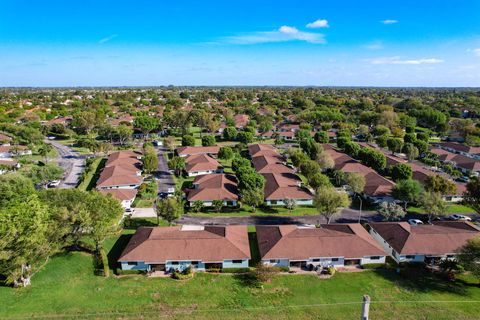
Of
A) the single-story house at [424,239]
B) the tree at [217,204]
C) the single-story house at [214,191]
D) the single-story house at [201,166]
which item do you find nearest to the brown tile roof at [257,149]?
the single-story house at [201,166]

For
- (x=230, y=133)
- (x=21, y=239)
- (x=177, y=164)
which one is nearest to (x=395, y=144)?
(x=230, y=133)

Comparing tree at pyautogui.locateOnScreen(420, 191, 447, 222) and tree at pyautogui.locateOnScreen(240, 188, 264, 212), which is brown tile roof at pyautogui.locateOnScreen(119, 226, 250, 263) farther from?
tree at pyautogui.locateOnScreen(420, 191, 447, 222)

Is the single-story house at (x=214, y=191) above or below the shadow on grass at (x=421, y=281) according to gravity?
above

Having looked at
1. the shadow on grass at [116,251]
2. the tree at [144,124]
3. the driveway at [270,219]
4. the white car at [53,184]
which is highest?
the tree at [144,124]

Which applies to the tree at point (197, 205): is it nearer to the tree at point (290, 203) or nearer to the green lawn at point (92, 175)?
the tree at point (290, 203)

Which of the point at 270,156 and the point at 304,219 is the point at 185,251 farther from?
the point at 270,156

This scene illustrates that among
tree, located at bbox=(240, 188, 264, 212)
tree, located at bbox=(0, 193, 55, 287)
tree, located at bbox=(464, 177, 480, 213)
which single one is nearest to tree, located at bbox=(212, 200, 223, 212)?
tree, located at bbox=(240, 188, 264, 212)

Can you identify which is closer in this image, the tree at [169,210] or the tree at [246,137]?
the tree at [169,210]
